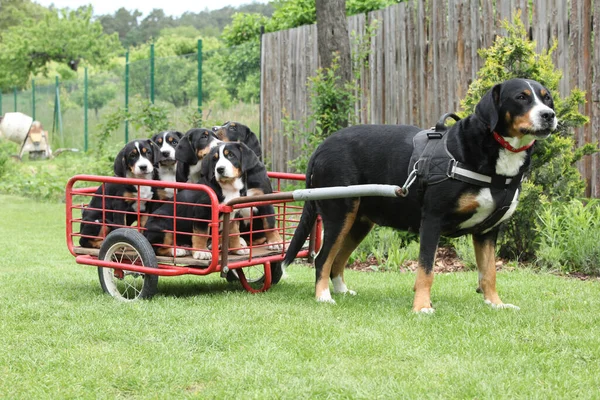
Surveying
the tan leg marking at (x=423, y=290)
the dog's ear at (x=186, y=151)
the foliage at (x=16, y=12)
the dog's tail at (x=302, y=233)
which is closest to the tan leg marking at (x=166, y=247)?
the dog's ear at (x=186, y=151)

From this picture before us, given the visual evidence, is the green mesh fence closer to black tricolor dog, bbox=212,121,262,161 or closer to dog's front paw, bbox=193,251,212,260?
black tricolor dog, bbox=212,121,262,161

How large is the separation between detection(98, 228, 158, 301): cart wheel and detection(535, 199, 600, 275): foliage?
11.8 ft

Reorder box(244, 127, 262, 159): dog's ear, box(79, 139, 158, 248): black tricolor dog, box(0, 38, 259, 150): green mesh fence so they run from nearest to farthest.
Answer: box(79, 139, 158, 248): black tricolor dog → box(244, 127, 262, 159): dog's ear → box(0, 38, 259, 150): green mesh fence

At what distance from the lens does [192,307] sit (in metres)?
5.60

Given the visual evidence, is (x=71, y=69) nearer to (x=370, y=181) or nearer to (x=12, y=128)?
(x=12, y=128)

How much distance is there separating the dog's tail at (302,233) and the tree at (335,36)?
3922 mm

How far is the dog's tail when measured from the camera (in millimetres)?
6051

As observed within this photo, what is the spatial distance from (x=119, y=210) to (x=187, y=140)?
0.78 metres

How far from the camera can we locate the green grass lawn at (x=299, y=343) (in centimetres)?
379

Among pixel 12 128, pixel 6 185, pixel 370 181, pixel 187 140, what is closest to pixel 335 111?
pixel 187 140

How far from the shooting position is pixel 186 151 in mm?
6555

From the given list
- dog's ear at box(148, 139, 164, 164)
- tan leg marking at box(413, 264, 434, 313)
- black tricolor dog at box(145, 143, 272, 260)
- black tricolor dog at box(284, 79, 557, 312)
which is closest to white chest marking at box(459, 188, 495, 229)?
black tricolor dog at box(284, 79, 557, 312)

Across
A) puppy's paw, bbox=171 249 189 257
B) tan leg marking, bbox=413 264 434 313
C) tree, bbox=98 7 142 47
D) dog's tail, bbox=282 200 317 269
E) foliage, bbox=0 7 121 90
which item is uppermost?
tree, bbox=98 7 142 47

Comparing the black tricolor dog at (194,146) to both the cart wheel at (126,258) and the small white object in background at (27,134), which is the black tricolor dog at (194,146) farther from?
the small white object in background at (27,134)
